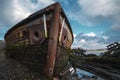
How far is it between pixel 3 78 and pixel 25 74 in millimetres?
974

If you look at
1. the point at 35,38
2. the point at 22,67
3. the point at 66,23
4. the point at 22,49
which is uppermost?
the point at 66,23

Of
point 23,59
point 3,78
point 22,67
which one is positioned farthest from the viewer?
point 23,59

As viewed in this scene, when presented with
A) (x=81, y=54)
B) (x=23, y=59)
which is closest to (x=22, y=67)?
(x=23, y=59)

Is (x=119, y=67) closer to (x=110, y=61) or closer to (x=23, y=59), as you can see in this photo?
(x=110, y=61)

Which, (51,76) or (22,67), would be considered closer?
(51,76)

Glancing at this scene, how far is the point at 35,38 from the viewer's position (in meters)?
7.54

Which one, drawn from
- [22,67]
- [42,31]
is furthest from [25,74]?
[42,31]

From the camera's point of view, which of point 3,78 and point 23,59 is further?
point 23,59

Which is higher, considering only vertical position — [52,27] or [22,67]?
[52,27]

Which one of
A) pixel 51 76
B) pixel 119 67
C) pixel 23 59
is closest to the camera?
pixel 51 76

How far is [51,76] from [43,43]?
59.7 inches

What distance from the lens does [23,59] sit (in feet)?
26.5

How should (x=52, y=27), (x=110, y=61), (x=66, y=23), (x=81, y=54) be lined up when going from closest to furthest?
(x=52, y=27), (x=66, y=23), (x=110, y=61), (x=81, y=54)

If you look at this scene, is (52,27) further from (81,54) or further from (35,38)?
(81,54)
